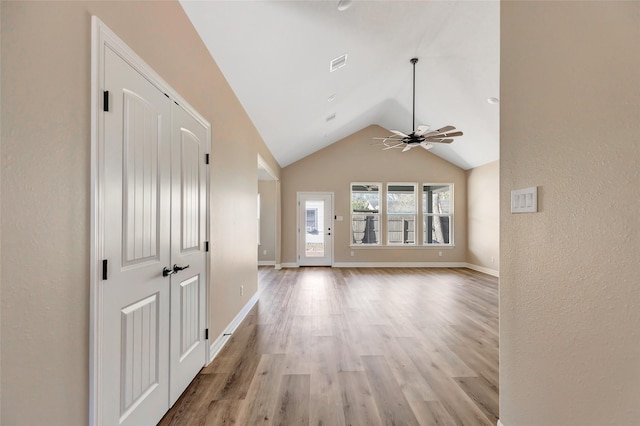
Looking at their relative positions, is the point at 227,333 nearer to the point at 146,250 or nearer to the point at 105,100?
the point at 146,250

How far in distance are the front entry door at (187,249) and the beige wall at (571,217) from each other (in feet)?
6.59

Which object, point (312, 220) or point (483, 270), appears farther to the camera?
point (312, 220)

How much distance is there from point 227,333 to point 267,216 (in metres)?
5.44

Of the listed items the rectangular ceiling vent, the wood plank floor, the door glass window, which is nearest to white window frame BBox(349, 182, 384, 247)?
the door glass window

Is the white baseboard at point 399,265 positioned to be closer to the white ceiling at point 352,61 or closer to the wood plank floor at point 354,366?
the white ceiling at point 352,61

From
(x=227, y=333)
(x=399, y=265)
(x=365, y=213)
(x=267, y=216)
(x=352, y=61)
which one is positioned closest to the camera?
(x=227, y=333)

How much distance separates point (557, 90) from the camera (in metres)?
1.21

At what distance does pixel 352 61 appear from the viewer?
11.9 ft

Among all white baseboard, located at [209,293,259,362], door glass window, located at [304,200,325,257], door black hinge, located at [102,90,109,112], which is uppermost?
door black hinge, located at [102,90,109,112]

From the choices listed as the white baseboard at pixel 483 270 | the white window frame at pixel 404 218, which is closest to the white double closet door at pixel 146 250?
the white window frame at pixel 404 218

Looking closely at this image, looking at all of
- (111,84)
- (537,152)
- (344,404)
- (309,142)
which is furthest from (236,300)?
(309,142)

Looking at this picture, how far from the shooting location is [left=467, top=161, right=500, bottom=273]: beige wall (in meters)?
6.58

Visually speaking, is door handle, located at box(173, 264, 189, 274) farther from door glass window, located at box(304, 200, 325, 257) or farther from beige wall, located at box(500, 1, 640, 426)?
door glass window, located at box(304, 200, 325, 257)

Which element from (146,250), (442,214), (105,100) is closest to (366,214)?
(442,214)
